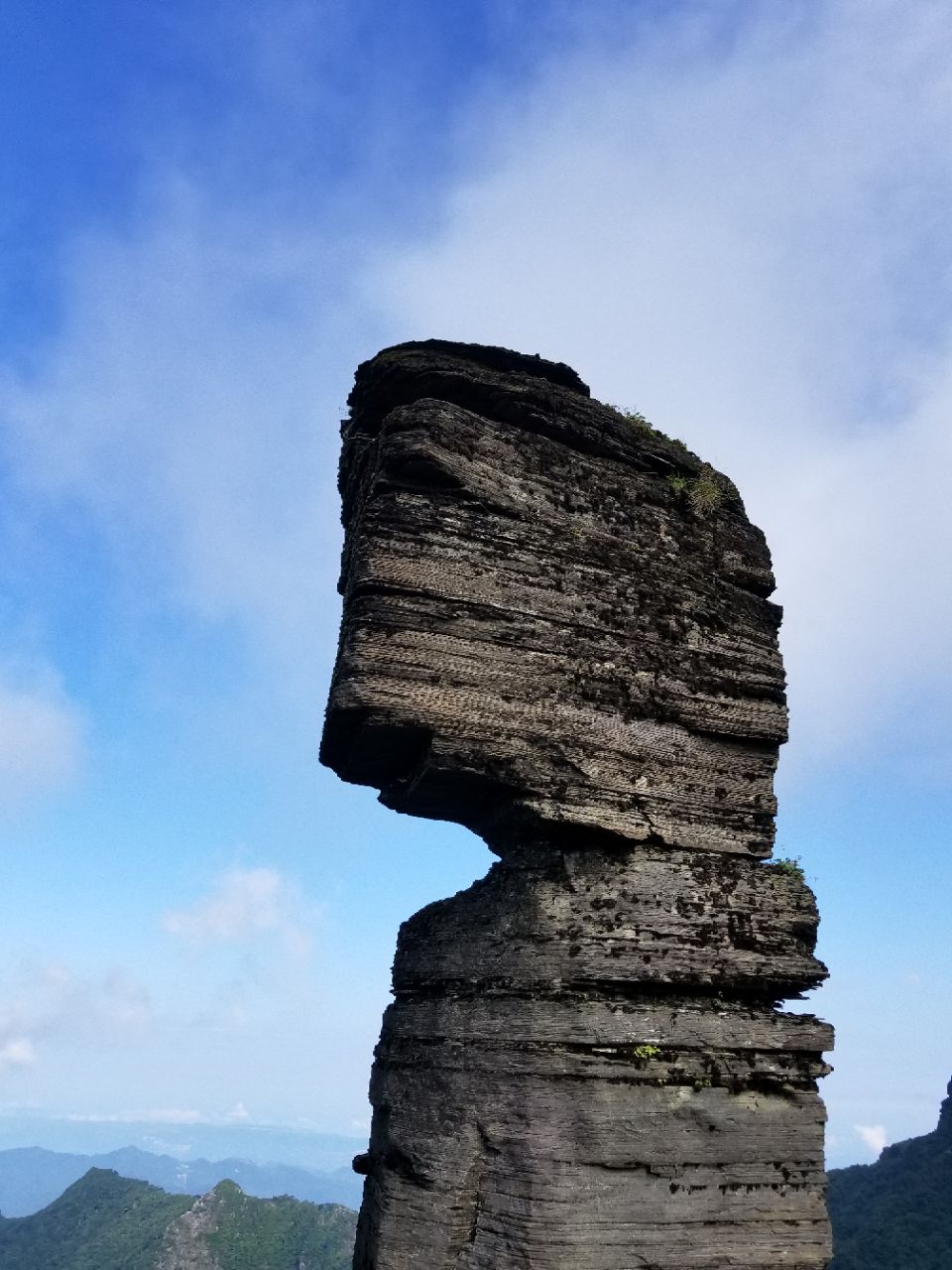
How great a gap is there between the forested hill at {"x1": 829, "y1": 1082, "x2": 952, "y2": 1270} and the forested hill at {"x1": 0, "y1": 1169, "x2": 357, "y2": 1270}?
32644 mm

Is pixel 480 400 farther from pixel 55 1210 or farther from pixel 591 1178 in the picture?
pixel 55 1210

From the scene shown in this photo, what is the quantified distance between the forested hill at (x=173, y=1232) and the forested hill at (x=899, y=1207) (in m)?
32.6

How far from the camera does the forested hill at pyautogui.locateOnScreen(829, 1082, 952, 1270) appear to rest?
4144 cm

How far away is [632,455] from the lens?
350 inches

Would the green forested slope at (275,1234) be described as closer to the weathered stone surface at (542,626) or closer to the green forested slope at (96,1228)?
the green forested slope at (96,1228)

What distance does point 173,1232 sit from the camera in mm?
64625

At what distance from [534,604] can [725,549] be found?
7.22ft

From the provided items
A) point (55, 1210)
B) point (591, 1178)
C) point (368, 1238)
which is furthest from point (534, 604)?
point (55, 1210)

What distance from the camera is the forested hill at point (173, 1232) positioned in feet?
207

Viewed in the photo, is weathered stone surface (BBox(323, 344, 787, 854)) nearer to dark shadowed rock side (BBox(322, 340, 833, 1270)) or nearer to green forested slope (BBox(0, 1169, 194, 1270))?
dark shadowed rock side (BBox(322, 340, 833, 1270))

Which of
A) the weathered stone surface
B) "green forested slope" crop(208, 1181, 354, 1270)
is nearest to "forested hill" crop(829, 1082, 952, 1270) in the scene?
"green forested slope" crop(208, 1181, 354, 1270)

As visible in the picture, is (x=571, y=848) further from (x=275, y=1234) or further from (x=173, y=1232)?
(x=173, y=1232)

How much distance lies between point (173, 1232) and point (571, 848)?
71.3 m

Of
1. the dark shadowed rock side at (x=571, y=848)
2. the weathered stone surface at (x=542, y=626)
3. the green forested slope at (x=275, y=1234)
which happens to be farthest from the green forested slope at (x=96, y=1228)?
the weathered stone surface at (x=542, y=626)
